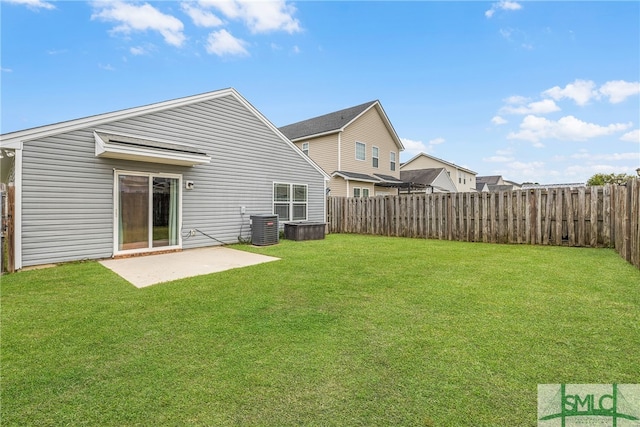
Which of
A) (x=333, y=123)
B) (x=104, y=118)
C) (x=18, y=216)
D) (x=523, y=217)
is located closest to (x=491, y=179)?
(x=333, y=123)

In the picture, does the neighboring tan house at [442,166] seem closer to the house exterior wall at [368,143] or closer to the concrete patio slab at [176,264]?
the house exterior wall at [368,143]

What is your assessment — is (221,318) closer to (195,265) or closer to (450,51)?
(195,265)

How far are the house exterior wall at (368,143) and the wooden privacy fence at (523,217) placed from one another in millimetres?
6693

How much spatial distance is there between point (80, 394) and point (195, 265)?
454cm

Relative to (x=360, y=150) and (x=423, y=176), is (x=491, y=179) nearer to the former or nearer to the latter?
(x=423, y=176)

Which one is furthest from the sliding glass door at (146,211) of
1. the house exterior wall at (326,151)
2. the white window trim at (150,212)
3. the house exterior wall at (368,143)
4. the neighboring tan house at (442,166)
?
the neighboring tan house at (442,166)

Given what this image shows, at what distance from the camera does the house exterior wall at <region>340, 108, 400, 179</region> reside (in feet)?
61.9

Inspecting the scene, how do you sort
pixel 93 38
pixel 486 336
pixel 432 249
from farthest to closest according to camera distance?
pixel 93 38 → pixel 432 249 → pixel 486 336

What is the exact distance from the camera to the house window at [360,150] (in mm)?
19672

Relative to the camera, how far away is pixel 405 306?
3627mm

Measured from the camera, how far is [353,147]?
19.3m

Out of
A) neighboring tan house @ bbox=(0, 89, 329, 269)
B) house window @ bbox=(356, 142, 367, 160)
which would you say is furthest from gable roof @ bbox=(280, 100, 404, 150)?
neighboring tan house @ bbox=(0, 89, 329, 269)

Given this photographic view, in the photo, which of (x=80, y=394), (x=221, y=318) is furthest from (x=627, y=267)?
(x=80, y=394)

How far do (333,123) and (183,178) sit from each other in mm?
12828
